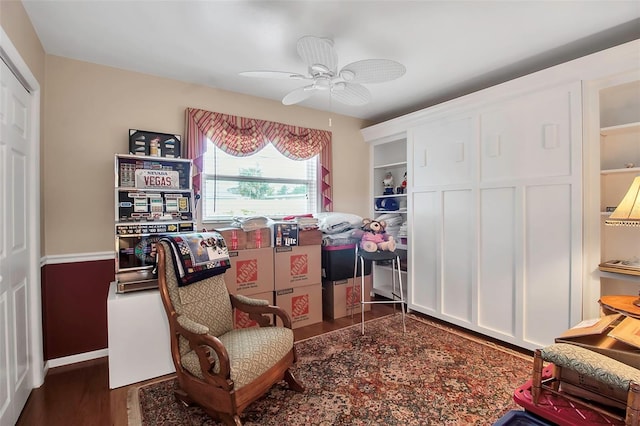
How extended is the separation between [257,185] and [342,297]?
1.65 m

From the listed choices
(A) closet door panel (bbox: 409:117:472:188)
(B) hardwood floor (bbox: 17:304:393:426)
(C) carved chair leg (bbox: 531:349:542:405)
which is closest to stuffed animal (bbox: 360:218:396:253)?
(A) closet door panel (bbox: 409:117:472:188)

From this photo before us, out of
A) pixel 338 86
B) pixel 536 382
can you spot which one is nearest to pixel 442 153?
pixel 338 86

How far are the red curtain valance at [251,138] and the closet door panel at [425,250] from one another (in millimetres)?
1153

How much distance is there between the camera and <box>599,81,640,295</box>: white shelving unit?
2.32 metres

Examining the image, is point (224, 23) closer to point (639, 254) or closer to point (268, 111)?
point (268, 111)

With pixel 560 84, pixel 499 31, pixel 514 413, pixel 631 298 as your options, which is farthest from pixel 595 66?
pixel 514 413

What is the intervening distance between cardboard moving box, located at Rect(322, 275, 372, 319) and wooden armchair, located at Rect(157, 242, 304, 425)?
1.39 meters

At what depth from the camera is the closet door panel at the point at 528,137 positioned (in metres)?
2.41

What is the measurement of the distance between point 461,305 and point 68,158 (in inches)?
153

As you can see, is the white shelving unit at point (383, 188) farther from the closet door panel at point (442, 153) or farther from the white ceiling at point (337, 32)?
the white ceiling at point (337, 32)

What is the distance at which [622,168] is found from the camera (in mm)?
2350

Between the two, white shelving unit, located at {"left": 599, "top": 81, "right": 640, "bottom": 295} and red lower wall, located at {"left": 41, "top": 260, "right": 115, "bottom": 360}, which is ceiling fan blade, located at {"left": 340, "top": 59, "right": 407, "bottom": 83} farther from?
red lower wall, located at {"left": 41, "top": 260, "right": 115, "bottom": 360}

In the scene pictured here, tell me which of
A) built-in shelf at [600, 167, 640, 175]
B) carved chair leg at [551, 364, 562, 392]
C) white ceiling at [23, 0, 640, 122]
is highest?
white ceiling at [23, 0, 640, 122]

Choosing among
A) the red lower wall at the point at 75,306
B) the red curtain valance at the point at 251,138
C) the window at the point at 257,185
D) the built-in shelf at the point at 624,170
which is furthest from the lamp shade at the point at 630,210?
the red lower wall at the point at 75,306
